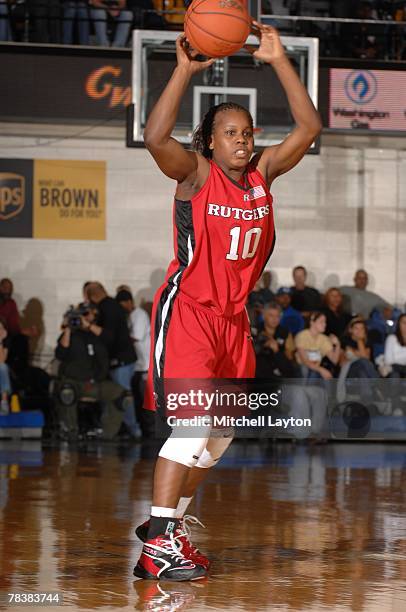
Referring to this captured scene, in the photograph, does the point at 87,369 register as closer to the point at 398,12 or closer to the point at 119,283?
the point at 119,283

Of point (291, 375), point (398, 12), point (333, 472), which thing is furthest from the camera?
point (398, 12)

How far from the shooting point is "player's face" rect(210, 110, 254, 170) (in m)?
5.02

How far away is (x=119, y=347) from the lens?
44.2 ft

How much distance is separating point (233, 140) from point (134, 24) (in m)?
10.8

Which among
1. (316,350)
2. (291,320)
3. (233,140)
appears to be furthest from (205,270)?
(291,320)

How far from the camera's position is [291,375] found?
13.0 m

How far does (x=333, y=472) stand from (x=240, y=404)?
4526 millimetres

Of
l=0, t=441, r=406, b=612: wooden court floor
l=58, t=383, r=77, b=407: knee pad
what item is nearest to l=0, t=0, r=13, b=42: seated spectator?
l=58, t=383, r=77, b=407: knee pad

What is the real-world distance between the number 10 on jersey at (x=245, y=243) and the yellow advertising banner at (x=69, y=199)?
1193 cm

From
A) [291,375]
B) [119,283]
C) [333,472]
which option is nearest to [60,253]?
[119,283]

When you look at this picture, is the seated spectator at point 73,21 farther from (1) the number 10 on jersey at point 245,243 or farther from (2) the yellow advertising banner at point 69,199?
(1) the number 10 on jersey at point 245,243

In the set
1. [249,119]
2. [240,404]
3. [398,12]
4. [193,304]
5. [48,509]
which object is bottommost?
[48,509]

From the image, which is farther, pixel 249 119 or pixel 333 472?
pixel 333 472

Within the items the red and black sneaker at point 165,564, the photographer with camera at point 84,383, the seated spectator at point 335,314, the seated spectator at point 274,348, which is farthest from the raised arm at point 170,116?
the seated spectator at point 335,314
